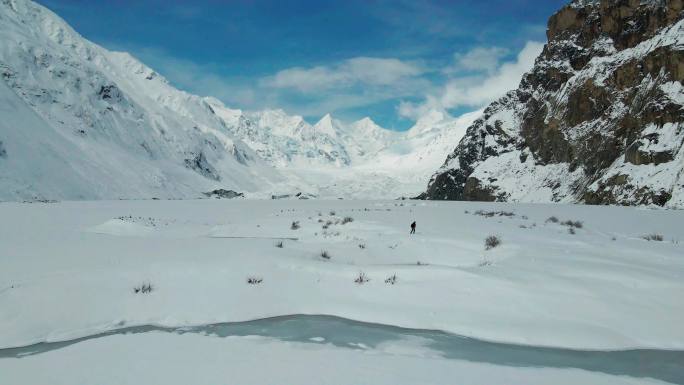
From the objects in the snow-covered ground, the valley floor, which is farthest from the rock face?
the snow-covered ground

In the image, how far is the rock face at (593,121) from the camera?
64.9 m

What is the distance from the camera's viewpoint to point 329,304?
9.53 meters

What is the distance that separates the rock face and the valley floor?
50.9m

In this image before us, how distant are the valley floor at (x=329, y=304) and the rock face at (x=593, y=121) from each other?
50944mm

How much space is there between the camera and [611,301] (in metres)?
9.26

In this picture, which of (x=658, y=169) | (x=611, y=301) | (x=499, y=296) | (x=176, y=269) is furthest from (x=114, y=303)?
(x=658, y=169)

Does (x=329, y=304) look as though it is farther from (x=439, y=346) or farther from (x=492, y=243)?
(x=492, y=243)

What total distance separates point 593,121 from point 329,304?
91.1 metres

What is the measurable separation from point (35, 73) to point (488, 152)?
18224 centimetres

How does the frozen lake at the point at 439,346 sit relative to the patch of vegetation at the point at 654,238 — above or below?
below

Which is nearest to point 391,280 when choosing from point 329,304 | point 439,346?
point 329,304

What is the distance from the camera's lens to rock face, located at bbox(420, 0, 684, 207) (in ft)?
213

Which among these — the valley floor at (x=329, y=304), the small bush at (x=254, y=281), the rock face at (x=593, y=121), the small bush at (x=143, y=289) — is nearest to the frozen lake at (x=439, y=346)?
the valley floor at (x=329, y=304)

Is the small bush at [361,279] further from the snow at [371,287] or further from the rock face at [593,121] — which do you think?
the rock face at [593,121]
